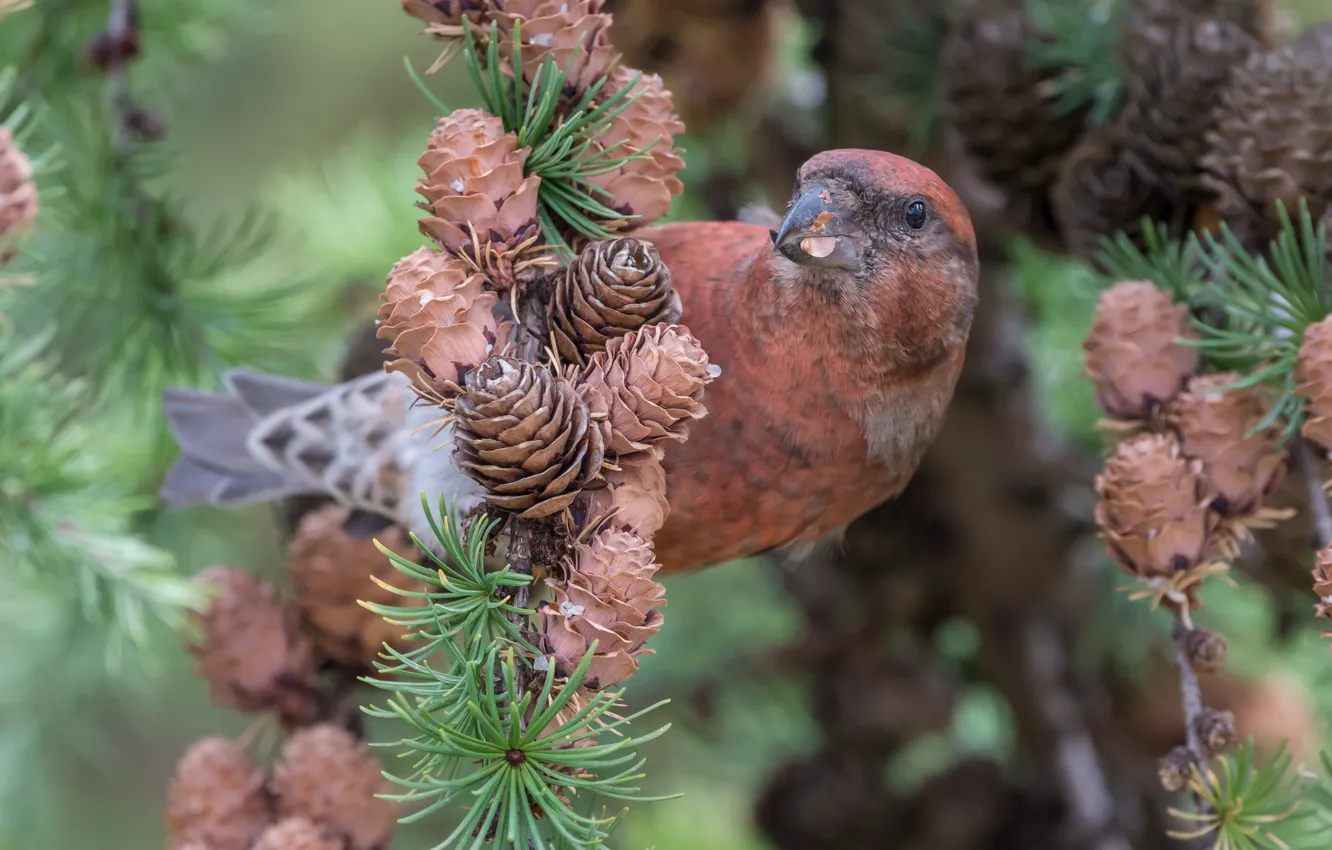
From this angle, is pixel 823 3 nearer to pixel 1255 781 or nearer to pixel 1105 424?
pixel 1105 424

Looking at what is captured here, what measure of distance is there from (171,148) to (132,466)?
1.37 feet

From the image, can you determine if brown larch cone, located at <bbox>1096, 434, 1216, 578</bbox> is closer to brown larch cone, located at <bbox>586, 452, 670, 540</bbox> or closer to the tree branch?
the tree branch

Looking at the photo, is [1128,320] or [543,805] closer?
[543,805]

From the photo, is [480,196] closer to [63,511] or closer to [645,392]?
[645,392]

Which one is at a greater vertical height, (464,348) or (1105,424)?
(464,348)

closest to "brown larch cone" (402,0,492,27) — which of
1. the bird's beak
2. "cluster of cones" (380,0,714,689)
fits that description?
"cluster of cones" (380,0,714,689)

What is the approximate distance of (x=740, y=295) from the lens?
3.58 ft

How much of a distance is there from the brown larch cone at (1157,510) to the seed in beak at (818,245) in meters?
0.28

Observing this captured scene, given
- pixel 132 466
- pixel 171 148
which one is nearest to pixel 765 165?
pixel 171 148

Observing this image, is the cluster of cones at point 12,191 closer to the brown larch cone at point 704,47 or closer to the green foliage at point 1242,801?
the brown larch cone at point 704,47

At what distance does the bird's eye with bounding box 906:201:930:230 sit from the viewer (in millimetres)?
1040

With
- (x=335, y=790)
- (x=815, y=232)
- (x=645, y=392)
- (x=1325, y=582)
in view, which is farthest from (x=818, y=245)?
(x=335, y=790)

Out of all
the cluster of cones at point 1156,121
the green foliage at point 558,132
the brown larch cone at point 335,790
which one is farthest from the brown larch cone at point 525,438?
the cluster of cones at point 1156,121

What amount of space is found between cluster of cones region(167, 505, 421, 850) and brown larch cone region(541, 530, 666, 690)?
36 cm
